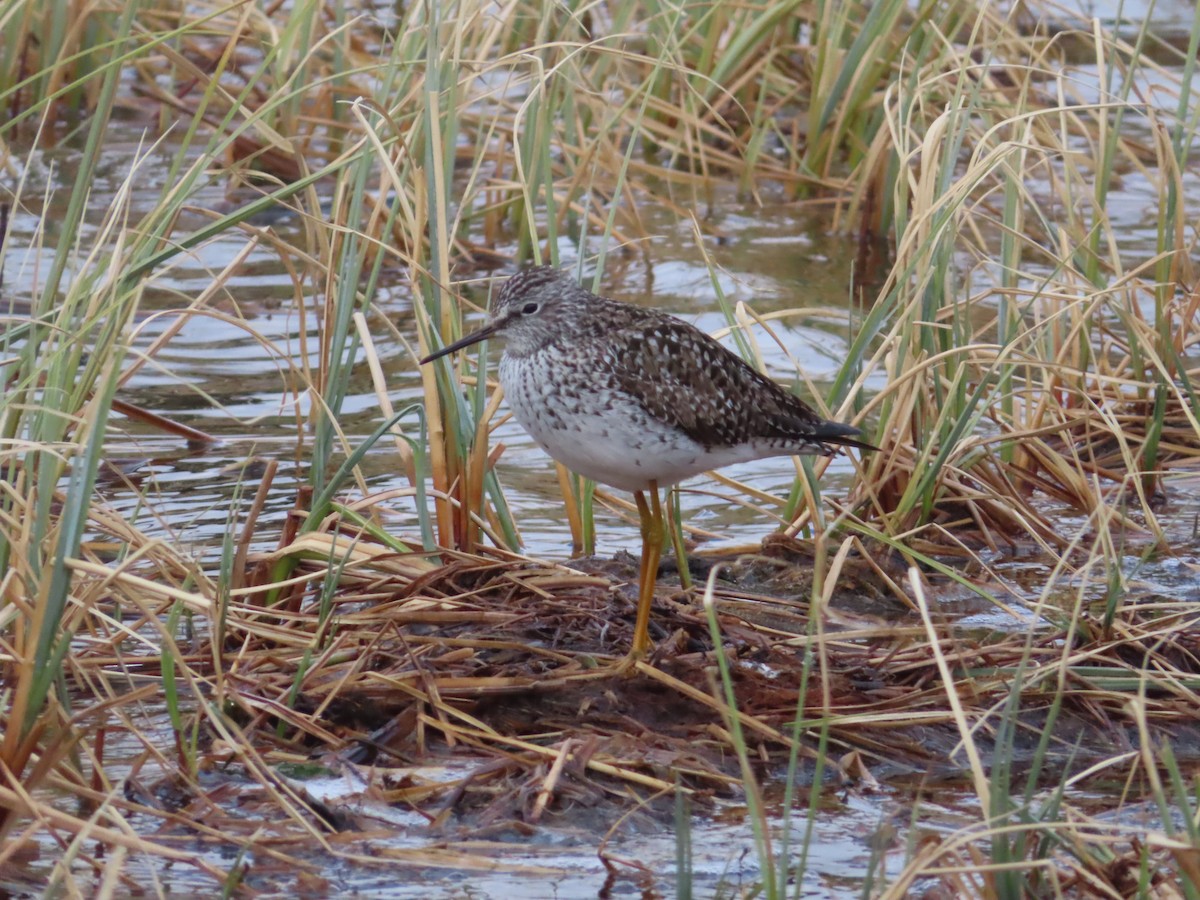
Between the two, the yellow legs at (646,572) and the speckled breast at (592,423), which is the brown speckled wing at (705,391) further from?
the yellow legs at (646,572)

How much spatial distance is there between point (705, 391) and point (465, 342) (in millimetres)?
773

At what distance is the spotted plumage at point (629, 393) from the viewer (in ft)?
16.4

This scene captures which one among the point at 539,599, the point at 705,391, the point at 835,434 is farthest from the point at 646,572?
the point at 835,434

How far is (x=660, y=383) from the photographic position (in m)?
5.19

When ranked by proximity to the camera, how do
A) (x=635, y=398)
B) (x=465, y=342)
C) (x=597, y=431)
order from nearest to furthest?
(x=597, y=431) → (x=635, y=398) → (x=465, y=342)

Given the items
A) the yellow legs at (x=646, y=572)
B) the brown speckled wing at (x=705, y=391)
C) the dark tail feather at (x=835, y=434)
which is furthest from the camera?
the dark tail feather at (x=835, y=434)

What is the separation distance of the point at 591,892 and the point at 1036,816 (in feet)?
3.35

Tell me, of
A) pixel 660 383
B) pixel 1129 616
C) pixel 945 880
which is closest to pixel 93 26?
pixel 660 383

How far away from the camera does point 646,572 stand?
5125mm

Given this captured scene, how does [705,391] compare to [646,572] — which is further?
[705,391]

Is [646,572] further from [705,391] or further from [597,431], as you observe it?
[705,391]

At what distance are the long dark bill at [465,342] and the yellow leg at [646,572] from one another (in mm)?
703

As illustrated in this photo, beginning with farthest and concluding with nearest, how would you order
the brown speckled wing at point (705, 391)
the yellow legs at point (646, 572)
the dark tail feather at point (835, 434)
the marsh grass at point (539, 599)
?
the dark tail feather at point (835, 434) < the brown speckled wing at point (705, 391) < the yellow legs at point (646, 572) < the marsh grass at point (539, 599)

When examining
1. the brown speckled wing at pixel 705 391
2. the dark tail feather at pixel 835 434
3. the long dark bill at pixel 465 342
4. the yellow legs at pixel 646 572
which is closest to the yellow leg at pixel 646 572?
the yellow legs at pixel 646 572
